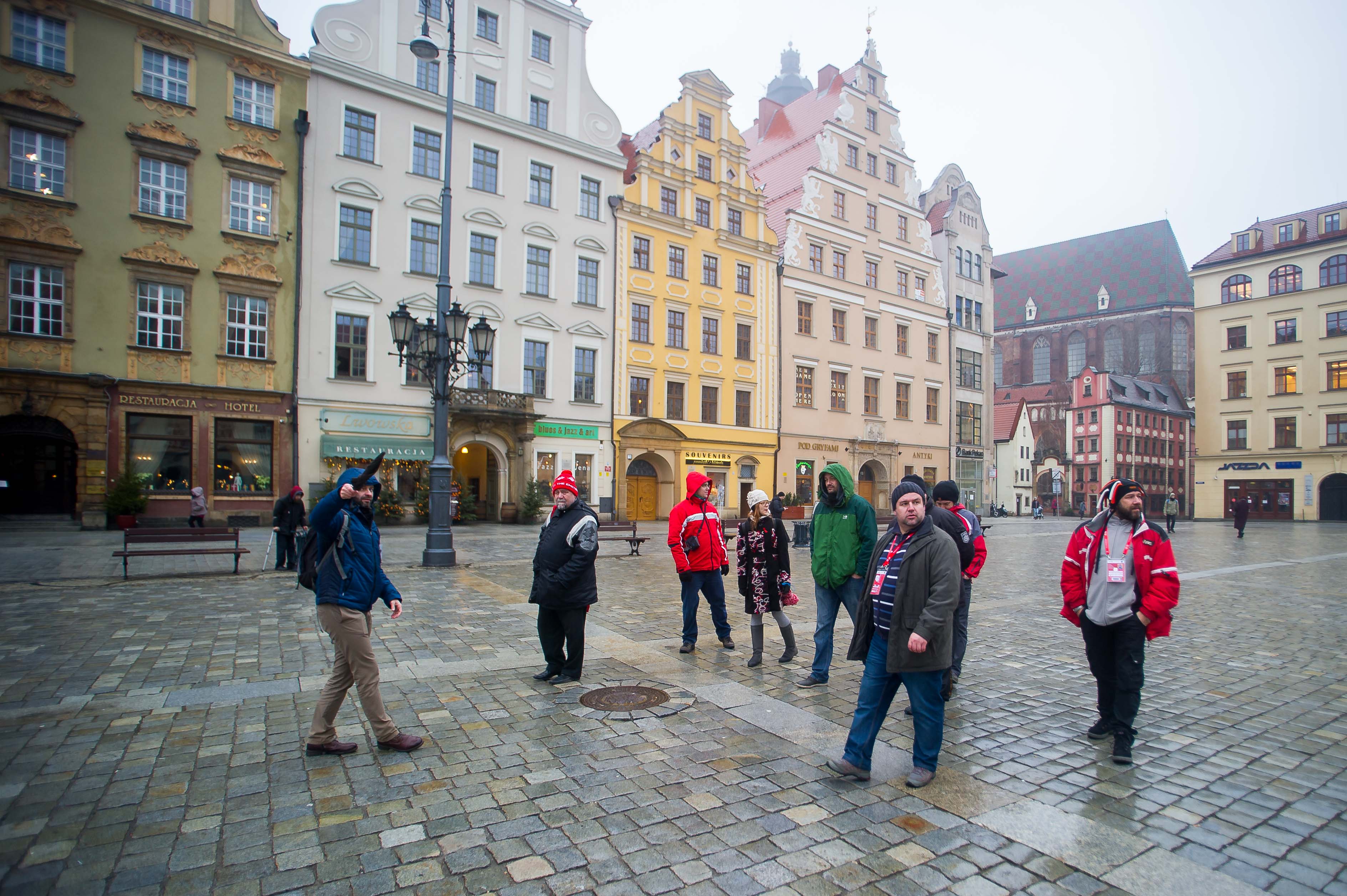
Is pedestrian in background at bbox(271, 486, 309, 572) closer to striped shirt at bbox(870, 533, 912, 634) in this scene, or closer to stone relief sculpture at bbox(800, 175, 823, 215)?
striped shirt at bbox(870, 533, 912, 634)

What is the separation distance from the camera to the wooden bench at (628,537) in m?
18.8

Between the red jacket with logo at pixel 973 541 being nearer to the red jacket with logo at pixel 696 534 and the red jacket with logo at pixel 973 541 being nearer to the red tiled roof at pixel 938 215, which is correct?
the red jacket with logo at pixel 696 534

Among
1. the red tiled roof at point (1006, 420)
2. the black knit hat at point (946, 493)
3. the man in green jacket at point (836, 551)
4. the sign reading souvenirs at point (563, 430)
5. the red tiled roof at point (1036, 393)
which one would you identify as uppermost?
the red tiled roof at point (1036, 393)

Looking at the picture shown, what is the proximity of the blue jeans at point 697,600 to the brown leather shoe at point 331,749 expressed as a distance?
369cm

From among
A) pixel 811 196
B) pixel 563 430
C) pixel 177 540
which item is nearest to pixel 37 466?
pixel 177 540

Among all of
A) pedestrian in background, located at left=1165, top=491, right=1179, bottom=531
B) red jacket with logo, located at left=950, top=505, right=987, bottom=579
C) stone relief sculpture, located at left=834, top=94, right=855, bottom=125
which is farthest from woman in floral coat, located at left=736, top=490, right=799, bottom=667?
stone relief sculpture, located at left=834, top=94, right=855, bottom=125

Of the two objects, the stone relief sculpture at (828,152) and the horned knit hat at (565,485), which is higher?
the stone relief sculpture at (828,152)

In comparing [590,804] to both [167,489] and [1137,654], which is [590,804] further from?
[167,489]

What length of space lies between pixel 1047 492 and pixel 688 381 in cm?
5884

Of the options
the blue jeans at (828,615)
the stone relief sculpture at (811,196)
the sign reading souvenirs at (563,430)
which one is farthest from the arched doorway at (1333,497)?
the blue jeans at (828,615)

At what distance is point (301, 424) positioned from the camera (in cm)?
2619

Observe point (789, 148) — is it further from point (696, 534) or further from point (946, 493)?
point (946, 493)

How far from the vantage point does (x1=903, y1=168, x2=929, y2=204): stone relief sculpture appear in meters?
45.6

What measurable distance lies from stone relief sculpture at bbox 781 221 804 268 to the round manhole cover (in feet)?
118
